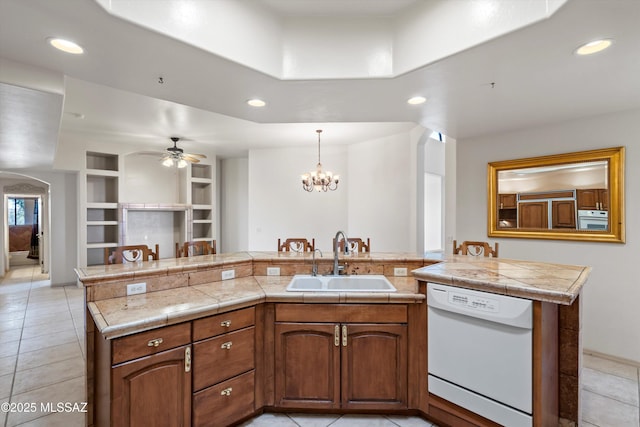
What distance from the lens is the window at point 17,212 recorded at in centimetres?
925

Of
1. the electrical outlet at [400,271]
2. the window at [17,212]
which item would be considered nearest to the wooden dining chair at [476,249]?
the electrical outlet at [400,271]

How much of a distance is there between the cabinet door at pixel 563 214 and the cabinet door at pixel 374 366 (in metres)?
2.42

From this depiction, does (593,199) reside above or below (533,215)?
above

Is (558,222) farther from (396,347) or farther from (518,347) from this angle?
(396,347)

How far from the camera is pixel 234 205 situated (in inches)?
292

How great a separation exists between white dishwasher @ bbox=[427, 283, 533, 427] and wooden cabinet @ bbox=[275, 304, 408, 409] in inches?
8.5

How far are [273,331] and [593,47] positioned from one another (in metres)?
2.60

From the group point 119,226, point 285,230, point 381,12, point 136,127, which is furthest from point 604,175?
point 119,226

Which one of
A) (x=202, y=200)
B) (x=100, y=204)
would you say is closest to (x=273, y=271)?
(x=100, y=204)

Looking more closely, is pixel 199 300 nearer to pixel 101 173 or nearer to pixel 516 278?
pixel 516 278

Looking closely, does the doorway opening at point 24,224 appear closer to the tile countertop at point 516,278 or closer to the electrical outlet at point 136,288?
the electrical outlet at point 136,288

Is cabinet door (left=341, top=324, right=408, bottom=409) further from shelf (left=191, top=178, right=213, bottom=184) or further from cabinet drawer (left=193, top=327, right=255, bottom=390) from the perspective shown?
shelf (left=191, top=178, right=213, bottom=184)

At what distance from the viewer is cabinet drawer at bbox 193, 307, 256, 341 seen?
5.70 ft

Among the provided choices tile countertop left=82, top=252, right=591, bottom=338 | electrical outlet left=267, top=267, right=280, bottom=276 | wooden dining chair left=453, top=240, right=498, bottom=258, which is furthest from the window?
wooden dining chair left=453, top=240, right=498, bottom=258
